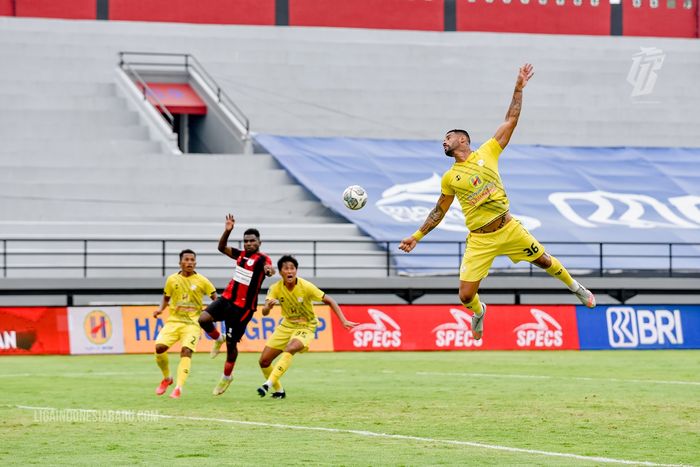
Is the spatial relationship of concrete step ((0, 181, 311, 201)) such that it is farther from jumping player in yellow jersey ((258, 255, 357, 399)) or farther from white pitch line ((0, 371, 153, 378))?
jumping player in yellow jersey ((258, 255, 357, 399))

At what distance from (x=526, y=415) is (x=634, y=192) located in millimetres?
28066

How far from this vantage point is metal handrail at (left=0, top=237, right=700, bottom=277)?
33750 mm

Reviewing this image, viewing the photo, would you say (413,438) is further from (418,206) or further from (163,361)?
(418,206)

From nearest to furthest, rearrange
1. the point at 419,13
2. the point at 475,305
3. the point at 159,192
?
the point at 475,305 < the point at 159,192 < the point at 419,13

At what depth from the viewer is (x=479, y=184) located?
1540cm

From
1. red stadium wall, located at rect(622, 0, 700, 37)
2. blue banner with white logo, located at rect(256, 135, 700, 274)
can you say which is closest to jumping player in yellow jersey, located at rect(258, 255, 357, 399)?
blue banner with white logo, located at rect(256, 135, 700, 274)

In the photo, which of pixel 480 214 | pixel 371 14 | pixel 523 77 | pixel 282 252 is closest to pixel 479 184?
pixel 480 214

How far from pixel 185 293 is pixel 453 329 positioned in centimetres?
1301

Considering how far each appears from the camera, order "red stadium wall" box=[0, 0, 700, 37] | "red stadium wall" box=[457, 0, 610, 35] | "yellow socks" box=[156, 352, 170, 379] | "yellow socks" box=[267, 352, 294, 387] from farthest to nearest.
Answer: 1. "red stadium wall" box=[457, 0, 610, 35]
2. "red stadium wall" box=[0, 0, 700, 37]
3. "yellow socks" box=[156, 352, 170, 379]
4. "yellow socks" box=[267, 352, 294, 387]

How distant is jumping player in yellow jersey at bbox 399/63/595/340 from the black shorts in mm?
3911

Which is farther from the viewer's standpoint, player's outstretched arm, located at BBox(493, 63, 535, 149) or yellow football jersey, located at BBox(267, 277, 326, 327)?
yellow football jersey, located at BBox(267, 277, 326, 327)

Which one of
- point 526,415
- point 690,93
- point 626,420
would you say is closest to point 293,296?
point 526,415

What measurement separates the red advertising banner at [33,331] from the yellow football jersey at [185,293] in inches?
423

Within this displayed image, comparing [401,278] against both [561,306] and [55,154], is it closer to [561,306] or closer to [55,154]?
[561,306]
